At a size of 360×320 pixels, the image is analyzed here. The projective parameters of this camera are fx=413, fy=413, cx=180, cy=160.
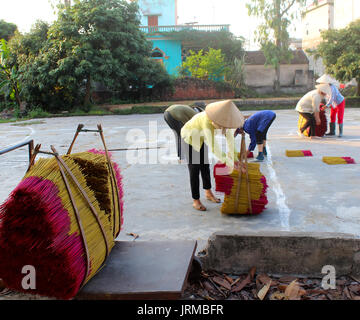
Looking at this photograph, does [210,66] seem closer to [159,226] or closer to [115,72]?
[115,72]

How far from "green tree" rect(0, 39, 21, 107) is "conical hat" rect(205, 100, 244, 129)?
68.9 ft

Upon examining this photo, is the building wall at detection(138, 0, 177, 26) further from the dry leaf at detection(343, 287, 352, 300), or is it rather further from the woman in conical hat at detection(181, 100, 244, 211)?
the dry leaf at detection(343, 287, 352, 300)

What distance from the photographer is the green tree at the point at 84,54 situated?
69.7 ft

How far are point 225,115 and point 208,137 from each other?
366mm

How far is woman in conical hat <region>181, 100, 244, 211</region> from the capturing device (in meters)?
4.43

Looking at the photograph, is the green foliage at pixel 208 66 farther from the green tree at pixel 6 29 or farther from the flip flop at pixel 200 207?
the flip flop at pixel 200 207

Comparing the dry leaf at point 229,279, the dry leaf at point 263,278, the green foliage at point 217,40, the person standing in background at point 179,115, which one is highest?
the green foliage at point 217,40

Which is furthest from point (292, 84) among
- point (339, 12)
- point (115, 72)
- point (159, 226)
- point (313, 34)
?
point (159, 226)

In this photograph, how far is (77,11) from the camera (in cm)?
2200

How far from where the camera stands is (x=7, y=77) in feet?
77.7

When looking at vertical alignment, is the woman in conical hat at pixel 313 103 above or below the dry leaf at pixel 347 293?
above

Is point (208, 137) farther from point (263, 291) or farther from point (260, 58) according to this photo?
point (260, 58)

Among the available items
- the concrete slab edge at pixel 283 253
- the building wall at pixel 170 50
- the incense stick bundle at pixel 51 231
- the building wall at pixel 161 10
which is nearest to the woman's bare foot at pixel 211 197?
the concrete slab edge at pixel 283 253

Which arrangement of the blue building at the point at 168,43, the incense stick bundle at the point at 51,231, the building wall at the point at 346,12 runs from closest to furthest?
the incense stick bundle at the point at 51,231 < the building wall at the point at 346,12 < the blue building at the point at 168,43
